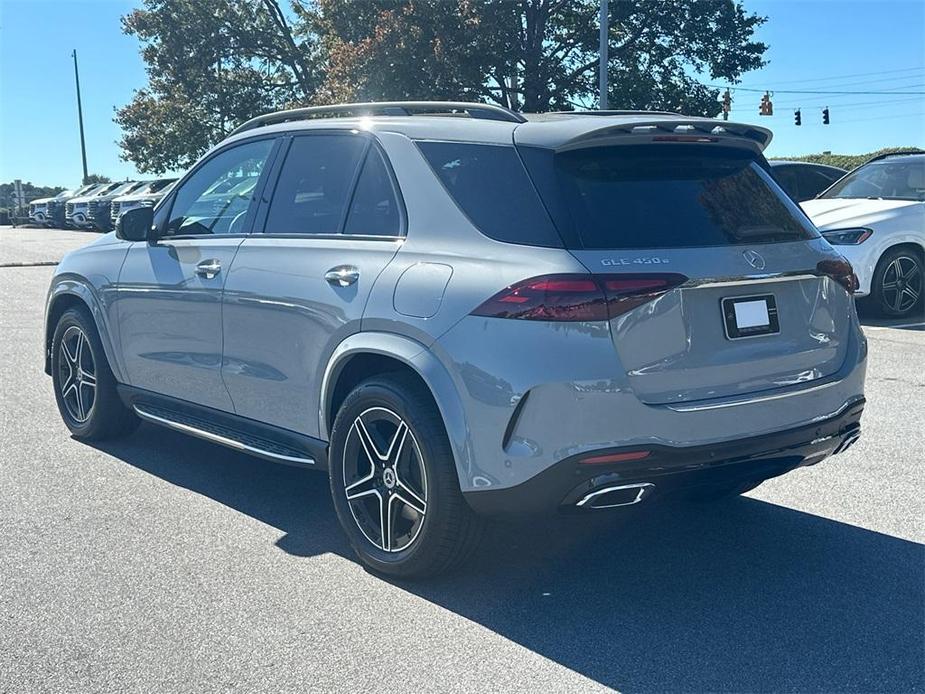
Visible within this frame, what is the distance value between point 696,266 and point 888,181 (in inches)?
353

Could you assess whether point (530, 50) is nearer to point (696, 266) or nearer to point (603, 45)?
point (603, 45)

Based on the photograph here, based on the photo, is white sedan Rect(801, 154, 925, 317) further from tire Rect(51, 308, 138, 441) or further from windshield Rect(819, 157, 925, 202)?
tire Rect(51, 308, 138, 441)

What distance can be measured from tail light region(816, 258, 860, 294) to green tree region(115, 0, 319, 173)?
127 ft

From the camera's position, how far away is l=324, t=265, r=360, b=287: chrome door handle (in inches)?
167

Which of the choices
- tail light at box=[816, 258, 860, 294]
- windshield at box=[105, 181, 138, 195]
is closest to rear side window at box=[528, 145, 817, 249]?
tail light at box=[816, 258, 860, 294]

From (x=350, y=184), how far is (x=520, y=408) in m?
1.55

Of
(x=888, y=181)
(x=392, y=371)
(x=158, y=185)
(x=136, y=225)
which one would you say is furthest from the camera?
(x=158, y=185)

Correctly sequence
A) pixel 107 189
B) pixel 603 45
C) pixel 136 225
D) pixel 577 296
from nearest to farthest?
1. pixel 577 296
2. pixel 136 225
3. pixel 603 45
4. pixel 107 189

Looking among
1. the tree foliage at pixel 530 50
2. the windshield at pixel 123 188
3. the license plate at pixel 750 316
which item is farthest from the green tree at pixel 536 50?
the license plate at pixel 750 316

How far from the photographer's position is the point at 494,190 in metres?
3.93

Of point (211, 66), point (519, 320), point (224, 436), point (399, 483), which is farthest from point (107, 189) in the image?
point (519, 320)

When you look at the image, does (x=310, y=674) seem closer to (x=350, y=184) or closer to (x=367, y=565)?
(x=367, y=565)

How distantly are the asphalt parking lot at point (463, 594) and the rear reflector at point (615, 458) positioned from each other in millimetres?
630

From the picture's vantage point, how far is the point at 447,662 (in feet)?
11.3
